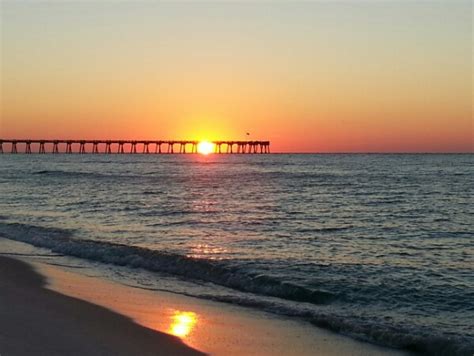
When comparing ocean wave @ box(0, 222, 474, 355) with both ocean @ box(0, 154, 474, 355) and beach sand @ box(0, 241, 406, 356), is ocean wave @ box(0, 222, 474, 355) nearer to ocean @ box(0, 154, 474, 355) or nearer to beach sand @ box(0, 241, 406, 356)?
ocean @ box(0, 154, 474, 355)

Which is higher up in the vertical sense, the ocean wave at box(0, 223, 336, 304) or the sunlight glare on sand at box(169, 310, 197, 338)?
the sunlight glare on sand at box(169, 310, 197, 338)

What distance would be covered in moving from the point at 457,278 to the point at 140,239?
8907 millimetres

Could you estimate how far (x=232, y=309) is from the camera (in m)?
9.19

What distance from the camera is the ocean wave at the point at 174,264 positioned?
10500 millimetres

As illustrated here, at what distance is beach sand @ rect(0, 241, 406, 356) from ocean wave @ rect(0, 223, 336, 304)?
4.84 ft

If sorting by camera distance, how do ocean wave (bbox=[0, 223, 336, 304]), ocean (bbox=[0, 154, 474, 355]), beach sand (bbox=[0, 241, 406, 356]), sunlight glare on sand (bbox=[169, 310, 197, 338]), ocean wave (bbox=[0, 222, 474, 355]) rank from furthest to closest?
1. ocean wave (bbox=[0, 223, 336, 304])
2. ocean (bbox=[0, 154, 474, 355])
3. ocean wave (bbox=[0, 222, 474, 355])
4. sunlight glare on sand (bbox=[169, 310, 197, 338])
5. beach sand (bbox=[0, 241, 406, 356])

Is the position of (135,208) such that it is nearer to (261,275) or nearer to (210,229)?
(210,229)

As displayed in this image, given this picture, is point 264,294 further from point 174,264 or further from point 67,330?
point 67,330

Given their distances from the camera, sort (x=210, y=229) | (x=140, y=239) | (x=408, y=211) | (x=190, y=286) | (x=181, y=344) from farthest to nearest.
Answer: (x=408, y=211), (x=210, y=229), (x=140, y=239), (x=190, y=286), (x=181, y=344)

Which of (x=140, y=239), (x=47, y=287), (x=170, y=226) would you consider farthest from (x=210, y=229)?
(x=47, y=287)

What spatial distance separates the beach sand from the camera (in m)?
6.78

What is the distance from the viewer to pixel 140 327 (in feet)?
25.2

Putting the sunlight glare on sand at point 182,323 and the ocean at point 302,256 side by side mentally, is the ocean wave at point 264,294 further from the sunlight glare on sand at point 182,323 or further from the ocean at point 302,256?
the sunlight glare on sand at point 182,323

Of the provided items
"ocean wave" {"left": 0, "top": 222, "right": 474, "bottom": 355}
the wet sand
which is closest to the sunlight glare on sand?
the wet sand
